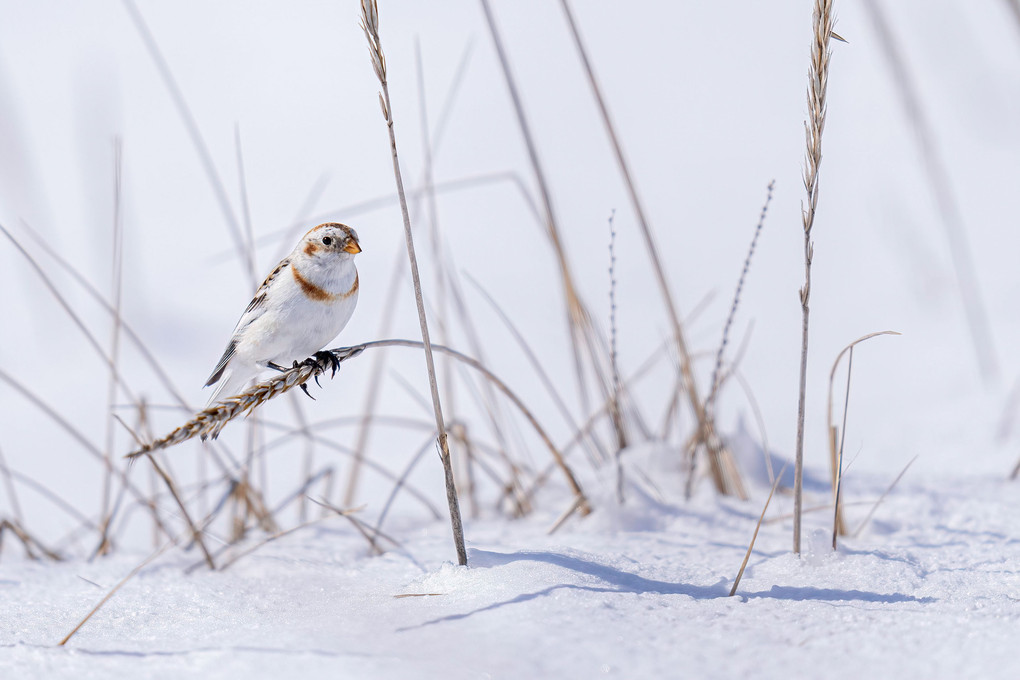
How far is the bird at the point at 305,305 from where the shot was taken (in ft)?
4.33

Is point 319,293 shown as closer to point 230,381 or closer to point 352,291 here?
point 352,291

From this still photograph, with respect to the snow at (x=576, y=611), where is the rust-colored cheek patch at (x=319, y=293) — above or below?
above

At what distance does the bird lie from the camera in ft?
4.33

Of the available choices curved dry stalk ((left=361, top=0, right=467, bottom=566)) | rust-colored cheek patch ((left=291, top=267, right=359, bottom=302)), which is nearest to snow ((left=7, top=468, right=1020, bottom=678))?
curved dry stalk ((left=361, top=0, right=467, bottom=566))

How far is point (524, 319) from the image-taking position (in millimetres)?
3738

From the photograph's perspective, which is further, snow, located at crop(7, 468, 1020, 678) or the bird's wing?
the bird's wing

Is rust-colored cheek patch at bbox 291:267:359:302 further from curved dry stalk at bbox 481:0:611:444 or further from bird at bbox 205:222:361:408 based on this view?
curved dry stalk at bbox 481:0:611:444

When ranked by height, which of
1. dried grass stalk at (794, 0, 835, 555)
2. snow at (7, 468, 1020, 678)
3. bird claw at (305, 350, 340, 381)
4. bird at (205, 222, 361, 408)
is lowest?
snow at (7, 468, 1020, 678)

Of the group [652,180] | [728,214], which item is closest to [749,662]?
[728,214]

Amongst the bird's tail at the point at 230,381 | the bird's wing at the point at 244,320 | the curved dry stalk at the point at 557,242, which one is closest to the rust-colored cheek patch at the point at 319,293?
the bird's wing at the point at 244,320

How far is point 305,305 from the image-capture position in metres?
1.32

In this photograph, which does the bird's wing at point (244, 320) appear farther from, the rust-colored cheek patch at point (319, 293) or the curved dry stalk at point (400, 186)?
the curved dry stalk at point (400, 186)

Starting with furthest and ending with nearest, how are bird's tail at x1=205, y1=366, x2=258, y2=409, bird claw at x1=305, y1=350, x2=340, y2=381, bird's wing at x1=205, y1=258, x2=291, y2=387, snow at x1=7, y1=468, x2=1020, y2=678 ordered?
bird's tail at x1=205, y1=366, x2=258, y2=409 < bird's wing at x1=205, y1=258, x2=291, y2=387 < bird claw at x1=305, y1=350, x2=340, y2=381 < snow at x1=7, y1=468, x2=1020, y2=678

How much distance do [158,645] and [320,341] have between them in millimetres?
521
